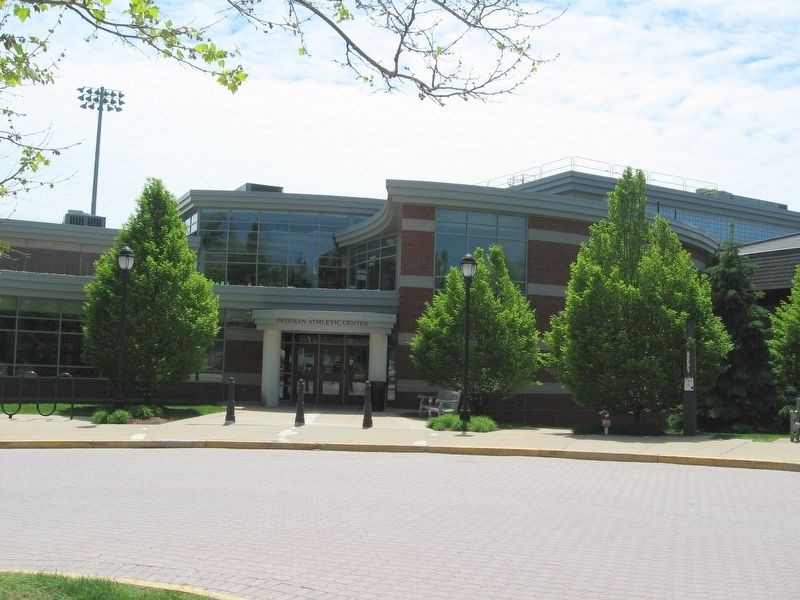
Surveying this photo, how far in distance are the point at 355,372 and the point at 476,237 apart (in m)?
6.91

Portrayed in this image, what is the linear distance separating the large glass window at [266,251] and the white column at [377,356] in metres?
7.60

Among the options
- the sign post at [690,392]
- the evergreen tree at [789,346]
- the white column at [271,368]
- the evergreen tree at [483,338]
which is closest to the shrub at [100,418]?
the white column at [271,368]

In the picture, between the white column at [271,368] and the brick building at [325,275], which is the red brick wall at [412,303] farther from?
the white column at [271,368]

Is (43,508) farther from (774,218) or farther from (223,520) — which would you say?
(774,218)

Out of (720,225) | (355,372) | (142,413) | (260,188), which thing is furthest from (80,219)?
(720,225)

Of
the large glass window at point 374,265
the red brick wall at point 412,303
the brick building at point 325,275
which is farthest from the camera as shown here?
the large glass window at point 374,265

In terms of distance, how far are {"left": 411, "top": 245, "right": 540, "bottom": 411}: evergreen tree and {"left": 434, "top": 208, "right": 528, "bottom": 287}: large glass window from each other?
376 cm

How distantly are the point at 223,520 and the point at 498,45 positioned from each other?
17.5 ft

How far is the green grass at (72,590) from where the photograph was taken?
5.18 meters

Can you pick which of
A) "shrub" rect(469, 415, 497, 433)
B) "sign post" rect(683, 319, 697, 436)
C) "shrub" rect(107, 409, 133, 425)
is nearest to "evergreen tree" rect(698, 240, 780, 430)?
"sign post" rect(683, 319, 697, 436)

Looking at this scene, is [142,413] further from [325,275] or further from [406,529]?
[325,275]

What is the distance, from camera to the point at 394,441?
17.5 m

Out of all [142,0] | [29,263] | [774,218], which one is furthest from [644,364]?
[774,218]

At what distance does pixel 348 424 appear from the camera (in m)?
21.8
